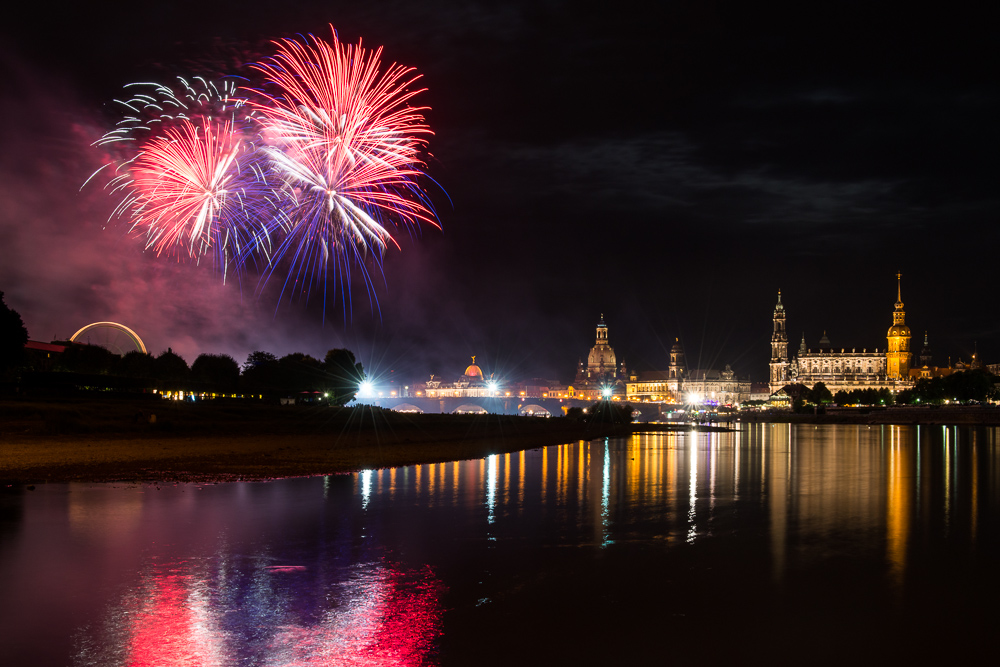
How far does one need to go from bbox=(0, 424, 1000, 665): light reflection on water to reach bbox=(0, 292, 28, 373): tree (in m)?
48.9

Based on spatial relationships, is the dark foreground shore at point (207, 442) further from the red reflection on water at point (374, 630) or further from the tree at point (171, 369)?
the tree at point (171, 369)

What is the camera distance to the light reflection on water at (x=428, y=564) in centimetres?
1223

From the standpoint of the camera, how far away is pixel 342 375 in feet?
419

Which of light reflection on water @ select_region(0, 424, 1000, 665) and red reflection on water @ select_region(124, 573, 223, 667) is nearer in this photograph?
red reflection on water @ select_region(124, 573, 223, 667)

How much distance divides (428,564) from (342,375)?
370 feet

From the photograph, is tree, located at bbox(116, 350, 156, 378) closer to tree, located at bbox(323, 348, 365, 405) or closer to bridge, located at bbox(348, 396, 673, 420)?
tree, located at bbox(323, 348, 365, 405)

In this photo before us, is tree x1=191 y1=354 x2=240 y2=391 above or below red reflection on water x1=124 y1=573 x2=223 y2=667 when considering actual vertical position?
above

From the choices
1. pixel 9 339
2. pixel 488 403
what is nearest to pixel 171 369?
pixel 9 339

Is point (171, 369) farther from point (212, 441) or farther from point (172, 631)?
point (172, 631)

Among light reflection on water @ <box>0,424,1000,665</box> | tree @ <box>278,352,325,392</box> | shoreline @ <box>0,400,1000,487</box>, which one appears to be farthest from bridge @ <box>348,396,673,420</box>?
light reflection on water @ <box>0,424,1000,665</box>

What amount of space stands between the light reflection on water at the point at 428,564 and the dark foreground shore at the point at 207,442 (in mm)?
4727

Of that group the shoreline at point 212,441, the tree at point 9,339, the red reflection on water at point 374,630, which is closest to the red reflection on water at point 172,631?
the red reflection on water at point 374,630

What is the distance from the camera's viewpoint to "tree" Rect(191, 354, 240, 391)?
112125mm

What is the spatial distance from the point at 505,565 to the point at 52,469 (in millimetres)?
21100
